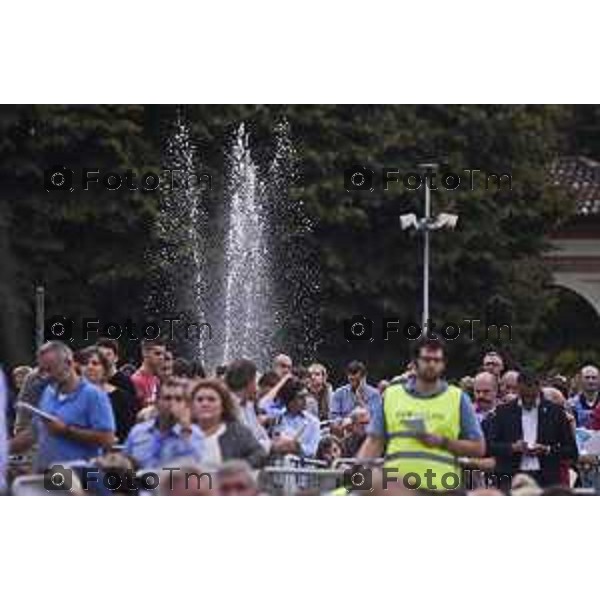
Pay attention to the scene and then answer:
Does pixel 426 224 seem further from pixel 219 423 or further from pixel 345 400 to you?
pixel 219 423

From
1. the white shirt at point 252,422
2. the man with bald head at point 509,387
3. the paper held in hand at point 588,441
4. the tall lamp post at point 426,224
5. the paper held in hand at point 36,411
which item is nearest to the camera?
the white shirt at point 252,422

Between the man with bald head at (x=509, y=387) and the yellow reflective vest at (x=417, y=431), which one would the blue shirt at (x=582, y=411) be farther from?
the yellow reflective vest at (x=417, y=431)

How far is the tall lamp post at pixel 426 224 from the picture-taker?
1917 cm

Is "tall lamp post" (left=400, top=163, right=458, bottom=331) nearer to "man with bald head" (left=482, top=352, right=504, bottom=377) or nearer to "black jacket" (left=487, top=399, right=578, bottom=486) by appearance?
"man with bald head" (left=482, top=352, right=504, bottom=377)

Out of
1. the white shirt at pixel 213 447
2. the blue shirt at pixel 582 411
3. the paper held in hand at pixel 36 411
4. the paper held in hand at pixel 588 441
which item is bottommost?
the white shirt at pixel 213 447

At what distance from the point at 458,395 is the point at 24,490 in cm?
226

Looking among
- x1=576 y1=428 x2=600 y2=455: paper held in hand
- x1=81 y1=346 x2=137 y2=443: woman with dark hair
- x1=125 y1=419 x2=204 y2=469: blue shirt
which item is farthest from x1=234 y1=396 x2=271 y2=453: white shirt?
x1=576 y1=428 x2=600 y2=455: paper held in hand

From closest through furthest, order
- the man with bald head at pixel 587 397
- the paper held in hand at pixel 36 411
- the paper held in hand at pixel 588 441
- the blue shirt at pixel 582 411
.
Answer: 1. the paper held in hand at pixel 36 411
2. the paper held in hand at pixel 588 441
3. the blue shirt at pixel 582 411
4. the man with bald head at pixel 587 397

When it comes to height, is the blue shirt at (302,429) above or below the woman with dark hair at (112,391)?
below

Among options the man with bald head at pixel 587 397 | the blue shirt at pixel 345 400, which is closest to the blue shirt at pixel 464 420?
the blue shirt at pixel 345 400

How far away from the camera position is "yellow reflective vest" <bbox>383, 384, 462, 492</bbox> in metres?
12.9

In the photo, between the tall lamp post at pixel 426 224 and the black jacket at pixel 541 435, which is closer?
the black jacket at pixel 541 435
